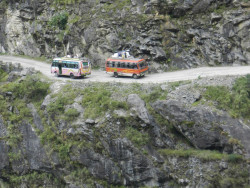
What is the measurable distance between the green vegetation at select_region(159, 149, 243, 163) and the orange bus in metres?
11.5

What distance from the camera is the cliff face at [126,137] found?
21219 millimetres

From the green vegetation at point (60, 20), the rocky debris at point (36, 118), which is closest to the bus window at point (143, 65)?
the rocky debris at point (36, 118)

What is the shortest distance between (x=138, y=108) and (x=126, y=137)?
104 inches

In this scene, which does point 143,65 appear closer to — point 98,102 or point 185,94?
point 98,102

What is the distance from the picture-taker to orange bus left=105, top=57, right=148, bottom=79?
104ft

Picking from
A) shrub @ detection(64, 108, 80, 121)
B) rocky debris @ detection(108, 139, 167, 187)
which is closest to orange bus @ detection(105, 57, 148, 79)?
shrub @ detection(64, 108, 80, 121)

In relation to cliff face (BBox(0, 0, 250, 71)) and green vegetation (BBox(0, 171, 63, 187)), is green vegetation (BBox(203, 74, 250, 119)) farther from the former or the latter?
green vegetation (BBox(0, 171, 63, 187))

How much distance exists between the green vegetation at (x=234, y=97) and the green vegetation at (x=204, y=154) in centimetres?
A: 323

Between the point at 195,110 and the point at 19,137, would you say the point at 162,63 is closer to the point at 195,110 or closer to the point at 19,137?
the point at 195,110

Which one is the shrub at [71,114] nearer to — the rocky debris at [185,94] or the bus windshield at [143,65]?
the rocky debris at [185,94]

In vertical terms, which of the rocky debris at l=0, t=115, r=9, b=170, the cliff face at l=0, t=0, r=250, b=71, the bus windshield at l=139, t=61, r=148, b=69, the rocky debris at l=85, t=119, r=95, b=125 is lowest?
the rocky debris at l=0, t=115, r=9, b=170

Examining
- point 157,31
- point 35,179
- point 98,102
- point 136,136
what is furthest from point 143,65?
point 35,179

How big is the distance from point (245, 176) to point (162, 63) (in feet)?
60.1

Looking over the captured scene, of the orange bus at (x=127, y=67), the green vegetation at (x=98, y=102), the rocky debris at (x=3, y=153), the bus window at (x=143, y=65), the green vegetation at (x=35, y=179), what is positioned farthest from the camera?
the bus window at (x=143, y=65)
